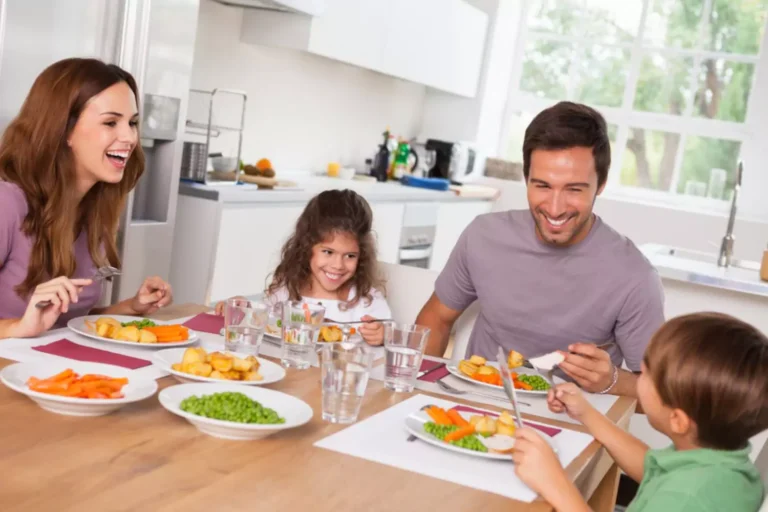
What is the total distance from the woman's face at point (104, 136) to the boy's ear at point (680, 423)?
1.34 metres

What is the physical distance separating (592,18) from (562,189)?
469 centimetres

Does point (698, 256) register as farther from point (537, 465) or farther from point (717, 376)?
point (537, 465)

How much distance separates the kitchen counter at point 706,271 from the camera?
10.8ft

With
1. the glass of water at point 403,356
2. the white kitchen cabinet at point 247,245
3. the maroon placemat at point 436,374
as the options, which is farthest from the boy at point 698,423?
the white kitchen cabinet at point 247,245

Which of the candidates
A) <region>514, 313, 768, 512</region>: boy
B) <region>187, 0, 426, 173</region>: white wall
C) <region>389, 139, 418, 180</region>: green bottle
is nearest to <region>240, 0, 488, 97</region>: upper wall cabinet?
<region>187, 0, 426, 173</region>: white wall

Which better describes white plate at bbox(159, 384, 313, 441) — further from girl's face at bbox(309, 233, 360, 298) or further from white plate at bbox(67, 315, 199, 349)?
girl's face at bbox(309, 233, 360, 298)

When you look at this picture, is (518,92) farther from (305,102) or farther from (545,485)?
(545,485)

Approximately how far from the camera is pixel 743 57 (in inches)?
243

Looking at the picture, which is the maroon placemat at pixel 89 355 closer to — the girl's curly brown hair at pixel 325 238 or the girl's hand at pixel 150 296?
the girl's hand at pixel 150 296

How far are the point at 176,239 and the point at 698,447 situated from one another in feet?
8.87

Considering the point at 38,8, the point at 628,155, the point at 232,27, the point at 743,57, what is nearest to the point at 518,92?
the point at 628,155

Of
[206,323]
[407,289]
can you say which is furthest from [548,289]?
[206,323]

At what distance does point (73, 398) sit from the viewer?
1287 millimetres

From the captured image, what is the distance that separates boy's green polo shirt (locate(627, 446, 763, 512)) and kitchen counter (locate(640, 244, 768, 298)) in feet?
6.49
